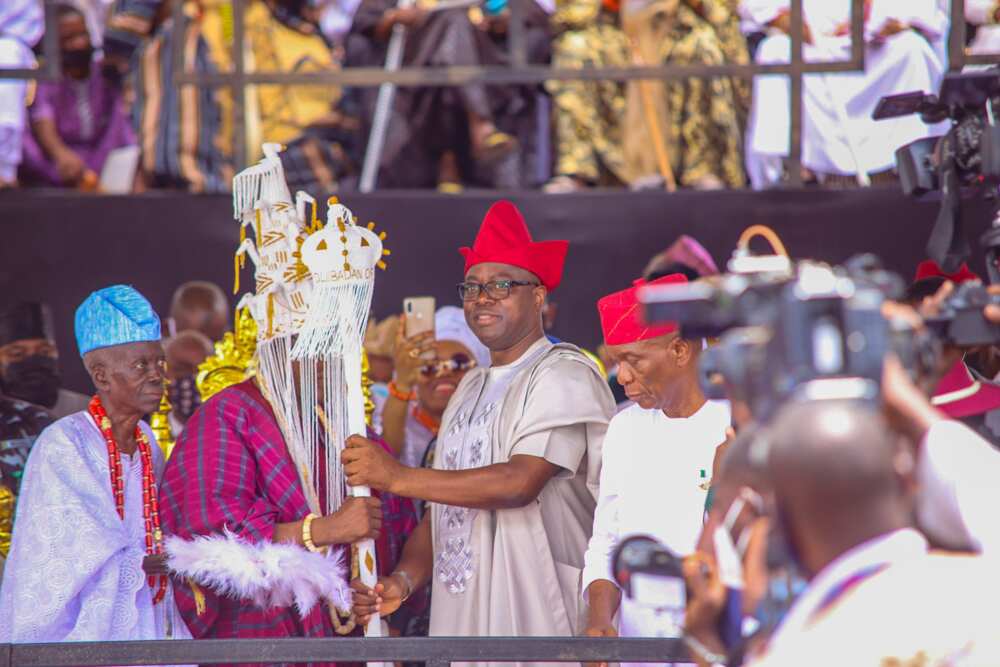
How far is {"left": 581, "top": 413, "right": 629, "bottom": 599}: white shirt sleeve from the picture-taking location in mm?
3592

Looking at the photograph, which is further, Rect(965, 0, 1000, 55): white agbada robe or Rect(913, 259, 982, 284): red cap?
Rect(965, 0, 1000, 55): white agbada robe

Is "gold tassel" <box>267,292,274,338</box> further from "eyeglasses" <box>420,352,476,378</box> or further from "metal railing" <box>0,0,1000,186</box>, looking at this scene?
"metal railing" <box>0,0,1000,186</box>

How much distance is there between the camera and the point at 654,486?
357 centimetres

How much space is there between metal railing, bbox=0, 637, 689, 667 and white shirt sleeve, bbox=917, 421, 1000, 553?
1152mm

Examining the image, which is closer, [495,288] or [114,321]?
[114,321]

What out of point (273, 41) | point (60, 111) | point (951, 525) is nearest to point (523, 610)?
point (951, 525)

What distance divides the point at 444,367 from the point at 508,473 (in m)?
1.19

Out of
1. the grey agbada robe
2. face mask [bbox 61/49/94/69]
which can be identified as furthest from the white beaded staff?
face mask [bbox 61/49/94/69]

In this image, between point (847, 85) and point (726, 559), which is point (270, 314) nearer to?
point (726, 559)

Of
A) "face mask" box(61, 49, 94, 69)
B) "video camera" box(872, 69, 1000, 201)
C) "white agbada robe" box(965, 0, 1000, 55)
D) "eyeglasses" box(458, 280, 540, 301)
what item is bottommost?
"eyeglasses" box(458, 280, 540, 301)

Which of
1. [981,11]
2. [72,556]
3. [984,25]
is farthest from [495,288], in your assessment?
[984,25]

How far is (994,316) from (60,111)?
5.15 meters

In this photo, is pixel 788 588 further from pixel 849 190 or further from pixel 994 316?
pixel 849 190

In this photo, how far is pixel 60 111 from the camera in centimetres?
657
